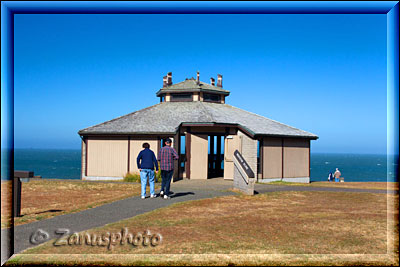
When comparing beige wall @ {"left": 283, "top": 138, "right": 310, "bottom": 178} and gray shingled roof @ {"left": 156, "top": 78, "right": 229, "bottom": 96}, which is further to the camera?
gray shingled roof @ {"left": 156, "top": 78, "right": 229, "bottom": 96}

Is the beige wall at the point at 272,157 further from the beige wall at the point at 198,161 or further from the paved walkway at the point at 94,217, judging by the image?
the paved walkway at the point at 94,217

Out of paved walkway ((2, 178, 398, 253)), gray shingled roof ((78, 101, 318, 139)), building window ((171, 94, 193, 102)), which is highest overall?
building window ((171, 94, 193, 102))

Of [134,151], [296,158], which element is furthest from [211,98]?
[134,151]

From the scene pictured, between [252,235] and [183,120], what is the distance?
1407 cm

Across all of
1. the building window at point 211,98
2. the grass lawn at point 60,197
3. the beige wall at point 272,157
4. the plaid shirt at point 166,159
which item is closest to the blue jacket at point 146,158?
the plaid shirt at point 166,159

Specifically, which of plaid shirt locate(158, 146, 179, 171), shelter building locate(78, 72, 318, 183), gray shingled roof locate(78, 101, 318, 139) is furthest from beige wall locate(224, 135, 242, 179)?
plaid shirt locate(158, 146, 179, 171)

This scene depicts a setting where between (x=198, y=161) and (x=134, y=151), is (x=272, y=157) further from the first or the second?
(x=134, y=151)

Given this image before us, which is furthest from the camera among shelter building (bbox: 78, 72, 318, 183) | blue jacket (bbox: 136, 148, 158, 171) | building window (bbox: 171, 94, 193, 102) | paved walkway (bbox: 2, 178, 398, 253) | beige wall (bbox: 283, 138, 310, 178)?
building window (bbox: 171, 94, 193, 102)

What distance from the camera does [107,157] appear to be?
20.8m

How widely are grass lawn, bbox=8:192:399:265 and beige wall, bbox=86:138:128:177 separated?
9855 millimetres

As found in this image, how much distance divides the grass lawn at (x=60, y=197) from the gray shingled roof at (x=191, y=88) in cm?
994

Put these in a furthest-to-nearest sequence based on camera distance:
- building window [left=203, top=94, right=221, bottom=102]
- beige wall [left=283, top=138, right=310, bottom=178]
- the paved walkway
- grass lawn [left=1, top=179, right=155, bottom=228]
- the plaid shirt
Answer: building window [left=203, top=94, right=221, bottom=102]
beige wall [left=283, top=138, right=310, bottom=178]
the plaid shirt
grass lawn [left=1, top=179, right=155, bottom=228]
the paved walkway

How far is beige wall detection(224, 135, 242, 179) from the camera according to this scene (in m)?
20.3

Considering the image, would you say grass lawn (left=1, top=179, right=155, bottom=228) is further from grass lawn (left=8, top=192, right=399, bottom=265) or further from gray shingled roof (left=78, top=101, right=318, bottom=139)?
gray shingled roof (left=78, top=101, right=318, bottom=139)
